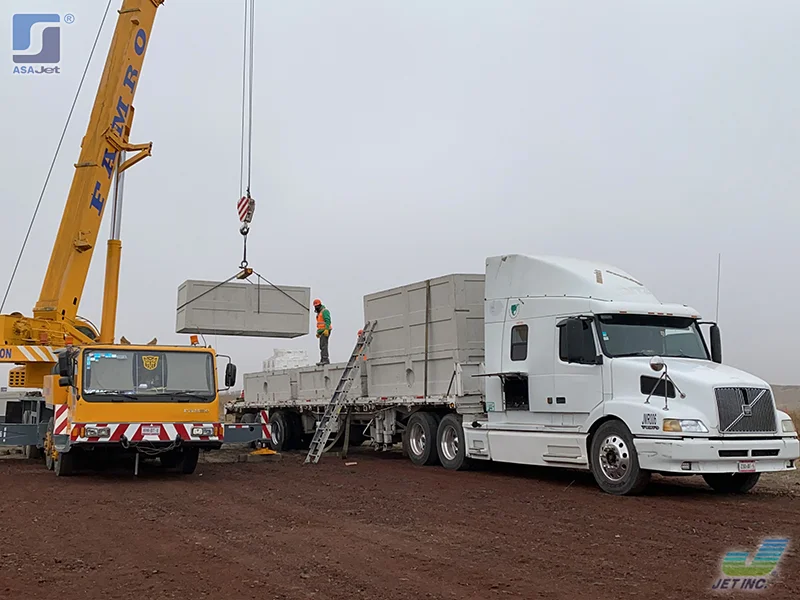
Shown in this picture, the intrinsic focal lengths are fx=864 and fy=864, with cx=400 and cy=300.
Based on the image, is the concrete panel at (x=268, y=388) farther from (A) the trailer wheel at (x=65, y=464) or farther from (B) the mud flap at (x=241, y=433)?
(A) the trailer wheel at (x=65, y=464)

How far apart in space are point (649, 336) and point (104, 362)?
26.3 ft

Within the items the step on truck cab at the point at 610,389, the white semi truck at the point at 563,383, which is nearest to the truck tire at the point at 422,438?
the white semi truck at the point at 563,383

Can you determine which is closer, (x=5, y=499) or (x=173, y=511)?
(x=173, y=511)

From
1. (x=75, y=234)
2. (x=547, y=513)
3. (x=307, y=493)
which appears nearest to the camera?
(x=547, y=513)

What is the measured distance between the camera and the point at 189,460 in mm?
Result: 14031

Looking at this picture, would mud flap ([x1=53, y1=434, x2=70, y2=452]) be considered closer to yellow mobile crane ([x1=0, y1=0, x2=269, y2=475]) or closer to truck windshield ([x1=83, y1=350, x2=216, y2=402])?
yellow mobile crane ([x1=0, y1=0, x2=269, y2=475])

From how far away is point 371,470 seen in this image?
49.1 ft

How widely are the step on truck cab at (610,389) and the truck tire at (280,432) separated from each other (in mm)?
7076

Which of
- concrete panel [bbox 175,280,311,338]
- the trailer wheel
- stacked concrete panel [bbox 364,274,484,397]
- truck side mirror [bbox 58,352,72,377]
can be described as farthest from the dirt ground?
concrete panel [bbox 175,280,311,338]

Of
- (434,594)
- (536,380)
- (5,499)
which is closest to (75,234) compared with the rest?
(5,499)

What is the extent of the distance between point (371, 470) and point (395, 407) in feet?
5.73

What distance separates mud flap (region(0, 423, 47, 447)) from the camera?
597 inches

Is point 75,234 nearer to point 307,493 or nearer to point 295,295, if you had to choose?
point 295,295

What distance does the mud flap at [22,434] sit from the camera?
49.8 ft
